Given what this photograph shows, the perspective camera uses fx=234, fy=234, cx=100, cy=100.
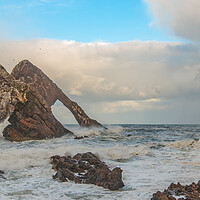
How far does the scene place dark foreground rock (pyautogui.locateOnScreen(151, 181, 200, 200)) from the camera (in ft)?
17.9

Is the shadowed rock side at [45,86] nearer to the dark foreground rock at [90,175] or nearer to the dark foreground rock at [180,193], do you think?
the dark foreground rock at [90,175]

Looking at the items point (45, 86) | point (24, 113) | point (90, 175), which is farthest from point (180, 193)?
point (45, 86)

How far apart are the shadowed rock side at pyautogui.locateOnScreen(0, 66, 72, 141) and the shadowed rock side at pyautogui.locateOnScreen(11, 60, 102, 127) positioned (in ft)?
41.2

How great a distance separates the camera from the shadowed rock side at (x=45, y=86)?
44.3 m

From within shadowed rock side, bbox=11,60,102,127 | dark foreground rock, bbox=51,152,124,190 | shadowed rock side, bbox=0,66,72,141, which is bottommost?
dark foreground rock, bbox=51,152,124,190

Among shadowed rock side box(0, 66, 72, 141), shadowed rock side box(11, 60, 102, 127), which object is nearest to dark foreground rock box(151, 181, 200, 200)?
shadowed rock side box(0, 66, 72, 141)

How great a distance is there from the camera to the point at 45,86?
45562 millimetres

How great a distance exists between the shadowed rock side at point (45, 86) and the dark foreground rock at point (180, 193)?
39920 millimetres

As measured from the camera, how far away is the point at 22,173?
9.40 m

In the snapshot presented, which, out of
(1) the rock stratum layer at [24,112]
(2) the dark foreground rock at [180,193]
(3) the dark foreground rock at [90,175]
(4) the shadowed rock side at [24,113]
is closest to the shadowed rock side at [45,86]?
(1) the rock stratum layer at [24,112]

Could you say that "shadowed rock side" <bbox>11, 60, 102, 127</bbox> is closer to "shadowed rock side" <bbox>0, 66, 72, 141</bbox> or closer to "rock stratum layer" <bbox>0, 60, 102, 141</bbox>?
"rock stratum layer" <bbox>0, 60, 102, 141</bbox>

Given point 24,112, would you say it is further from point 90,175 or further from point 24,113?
point 90,175

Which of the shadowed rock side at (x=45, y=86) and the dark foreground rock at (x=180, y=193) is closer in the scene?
the dark foreground rock at (x=180, y=193)

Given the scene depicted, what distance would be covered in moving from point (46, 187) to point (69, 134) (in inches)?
1056
